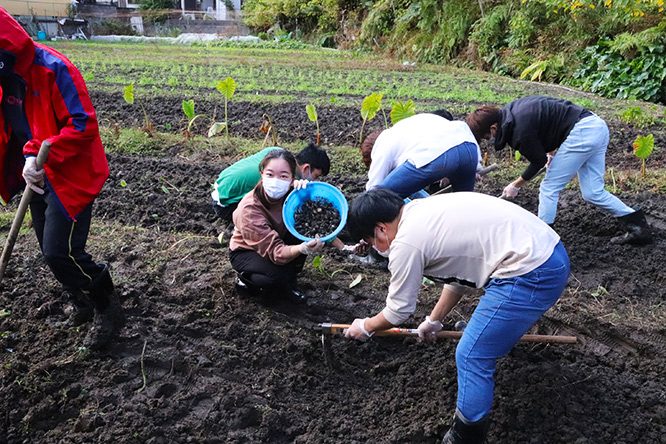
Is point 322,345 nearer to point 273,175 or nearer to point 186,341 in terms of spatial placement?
point 186,341

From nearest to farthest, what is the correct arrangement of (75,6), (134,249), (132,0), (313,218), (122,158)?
(313,218), (134,249), (122,158), (75,6), (132,0)

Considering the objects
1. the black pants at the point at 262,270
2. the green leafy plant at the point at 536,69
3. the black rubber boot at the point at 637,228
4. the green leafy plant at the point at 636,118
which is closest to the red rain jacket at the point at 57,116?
the black pants at the point at 262,270

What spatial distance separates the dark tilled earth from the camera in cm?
274

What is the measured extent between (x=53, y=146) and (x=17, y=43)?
19.6 inches

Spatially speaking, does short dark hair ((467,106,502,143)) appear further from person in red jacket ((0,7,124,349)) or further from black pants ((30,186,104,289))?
black pants ((30,186,104,289))

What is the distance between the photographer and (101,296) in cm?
319

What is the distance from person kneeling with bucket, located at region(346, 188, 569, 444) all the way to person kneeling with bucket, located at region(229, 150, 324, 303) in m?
0.95

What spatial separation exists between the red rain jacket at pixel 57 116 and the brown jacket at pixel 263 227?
3.29ft

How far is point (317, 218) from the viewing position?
3.41 metres

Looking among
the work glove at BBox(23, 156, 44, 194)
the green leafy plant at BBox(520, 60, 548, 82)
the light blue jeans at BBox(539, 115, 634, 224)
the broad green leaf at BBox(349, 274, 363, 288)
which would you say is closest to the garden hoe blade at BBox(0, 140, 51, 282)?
the work glove at BBox(23, 156, 44, 194)

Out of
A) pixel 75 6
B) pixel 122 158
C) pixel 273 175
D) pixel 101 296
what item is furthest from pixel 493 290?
pixel 75 6

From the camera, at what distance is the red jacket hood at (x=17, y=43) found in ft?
8.29

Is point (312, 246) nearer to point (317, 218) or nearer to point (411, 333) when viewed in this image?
point (317, 218)

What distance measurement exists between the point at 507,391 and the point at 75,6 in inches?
1390
